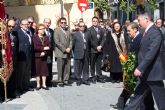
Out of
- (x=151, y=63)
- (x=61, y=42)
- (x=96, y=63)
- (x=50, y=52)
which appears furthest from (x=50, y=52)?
(x=151, y=63)

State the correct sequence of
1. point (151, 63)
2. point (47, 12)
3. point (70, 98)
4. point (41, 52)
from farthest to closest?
point (47, 12) < point (41, 52) < point (70, 98) < point (151, 63)

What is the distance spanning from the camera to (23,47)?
520 inches

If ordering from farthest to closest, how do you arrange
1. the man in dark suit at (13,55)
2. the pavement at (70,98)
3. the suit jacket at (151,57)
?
the man in dark suit at (13,55)
the pavement at (70,98)
the suit jacket at (151,57)

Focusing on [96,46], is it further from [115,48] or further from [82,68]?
[82,68]

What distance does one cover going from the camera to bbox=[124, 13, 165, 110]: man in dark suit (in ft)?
28.5

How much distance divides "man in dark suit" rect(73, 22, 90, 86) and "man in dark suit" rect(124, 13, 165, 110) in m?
5.79

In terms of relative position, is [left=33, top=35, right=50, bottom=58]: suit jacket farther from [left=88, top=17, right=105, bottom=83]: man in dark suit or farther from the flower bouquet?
the flower bouquet

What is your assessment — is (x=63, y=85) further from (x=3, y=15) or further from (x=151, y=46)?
(x=151, y=46)

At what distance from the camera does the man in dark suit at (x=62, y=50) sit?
47.0ft

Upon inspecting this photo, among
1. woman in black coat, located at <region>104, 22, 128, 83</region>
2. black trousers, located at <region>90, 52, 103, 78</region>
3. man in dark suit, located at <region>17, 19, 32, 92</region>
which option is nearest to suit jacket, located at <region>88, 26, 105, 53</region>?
black trousers, located at <region>90, 52, 103, 78</region>

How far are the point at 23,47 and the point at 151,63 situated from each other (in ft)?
17.0

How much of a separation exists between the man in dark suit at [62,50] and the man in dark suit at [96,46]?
79cm

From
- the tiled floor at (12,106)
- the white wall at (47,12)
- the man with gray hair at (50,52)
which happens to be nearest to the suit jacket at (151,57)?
the tiled floor at (12,106)

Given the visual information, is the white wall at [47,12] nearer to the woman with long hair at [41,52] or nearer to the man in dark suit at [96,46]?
the man in dark suit at [96,46]
